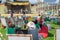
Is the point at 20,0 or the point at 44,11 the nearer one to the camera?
the point at 44,11

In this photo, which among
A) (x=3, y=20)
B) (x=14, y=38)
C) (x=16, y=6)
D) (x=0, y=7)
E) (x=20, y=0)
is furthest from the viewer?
(x=20, y=0)

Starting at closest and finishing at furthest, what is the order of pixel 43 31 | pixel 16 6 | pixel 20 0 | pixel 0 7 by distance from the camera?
pixel 43 31 < pixel 0 7 < pixel 16 6 < pixel 20 0

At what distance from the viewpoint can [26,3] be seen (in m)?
30.5

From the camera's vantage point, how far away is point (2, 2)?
28.8m

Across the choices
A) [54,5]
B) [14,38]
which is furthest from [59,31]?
[54,5]

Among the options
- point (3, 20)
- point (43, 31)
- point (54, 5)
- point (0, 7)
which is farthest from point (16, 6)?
point (43, 31)

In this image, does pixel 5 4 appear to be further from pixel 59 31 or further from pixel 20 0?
pixel 59 31

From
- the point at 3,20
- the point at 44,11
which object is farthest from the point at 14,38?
the point at 44,11

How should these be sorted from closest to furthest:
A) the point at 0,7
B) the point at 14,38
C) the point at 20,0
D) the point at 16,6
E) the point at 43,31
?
the point at 14,38, the point at 43,31, the point at 0,7, the point at 16,6, the point at 20,0

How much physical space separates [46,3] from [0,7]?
5737 millimetres

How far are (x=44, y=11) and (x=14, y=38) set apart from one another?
20.9 metres

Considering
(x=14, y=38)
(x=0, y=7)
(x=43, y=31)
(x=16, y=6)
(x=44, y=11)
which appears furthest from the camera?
(x=16, y=6)

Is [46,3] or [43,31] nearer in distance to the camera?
[43,31]

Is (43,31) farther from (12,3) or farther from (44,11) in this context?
(12,3)
